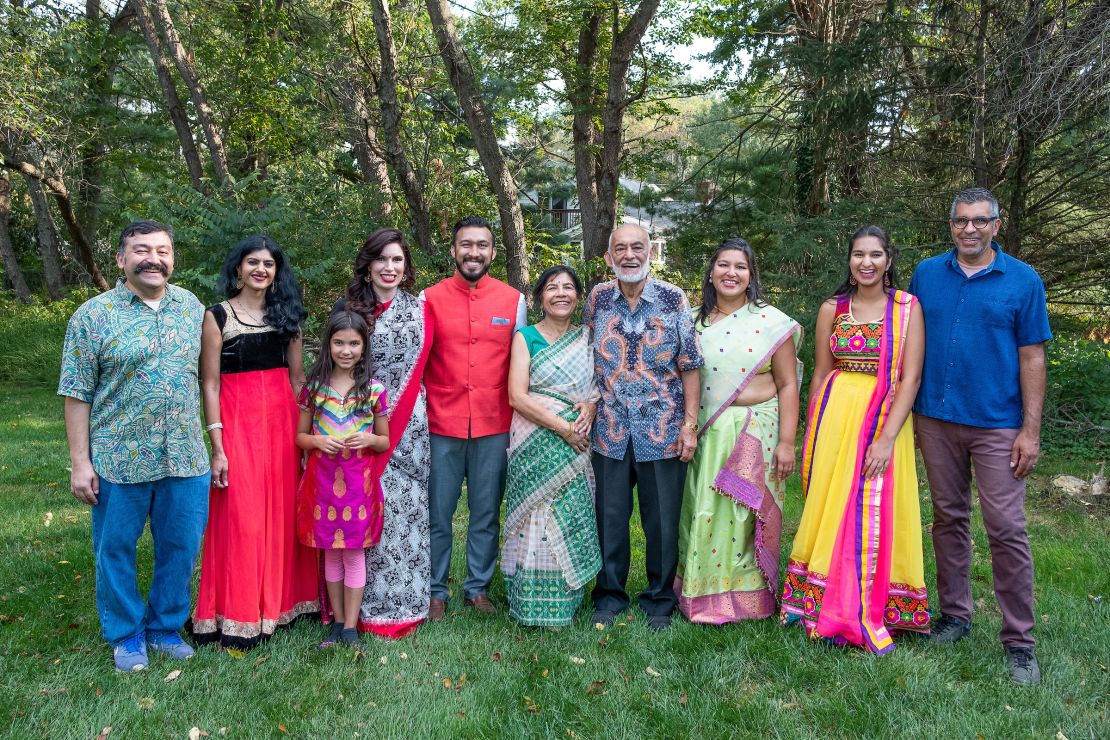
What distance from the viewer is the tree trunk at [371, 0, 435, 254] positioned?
8438mm

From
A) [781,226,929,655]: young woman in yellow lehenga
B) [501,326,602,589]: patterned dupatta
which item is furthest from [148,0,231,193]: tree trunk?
[781,226,929,655]: young woman in yellow lehenga

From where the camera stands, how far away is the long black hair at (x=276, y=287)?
3688mm

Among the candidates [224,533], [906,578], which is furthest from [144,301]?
[906,578]

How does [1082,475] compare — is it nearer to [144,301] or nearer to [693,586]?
[693,586]

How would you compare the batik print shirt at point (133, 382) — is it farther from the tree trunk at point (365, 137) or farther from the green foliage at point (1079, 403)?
the green foliage at point (1079, 403)

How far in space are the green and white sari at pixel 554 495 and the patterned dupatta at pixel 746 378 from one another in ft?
2.07

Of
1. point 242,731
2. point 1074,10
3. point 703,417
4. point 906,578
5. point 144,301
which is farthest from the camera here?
point 1074,10

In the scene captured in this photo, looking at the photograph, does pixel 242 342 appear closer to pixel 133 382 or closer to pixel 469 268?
pixel 133 382

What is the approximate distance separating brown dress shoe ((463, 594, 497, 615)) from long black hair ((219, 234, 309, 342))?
173cm

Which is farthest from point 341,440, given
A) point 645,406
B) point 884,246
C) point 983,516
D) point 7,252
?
point 7,252

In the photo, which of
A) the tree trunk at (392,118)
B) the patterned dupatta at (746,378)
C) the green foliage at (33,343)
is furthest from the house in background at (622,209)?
the green foliage at (33,343)

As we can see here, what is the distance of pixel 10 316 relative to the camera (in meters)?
16.5

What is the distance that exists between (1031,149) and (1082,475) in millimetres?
3065

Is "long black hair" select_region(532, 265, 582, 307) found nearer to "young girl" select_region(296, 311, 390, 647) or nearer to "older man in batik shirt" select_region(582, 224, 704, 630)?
"older man in batik shirt" select_region(582, 224, 704, 630)
